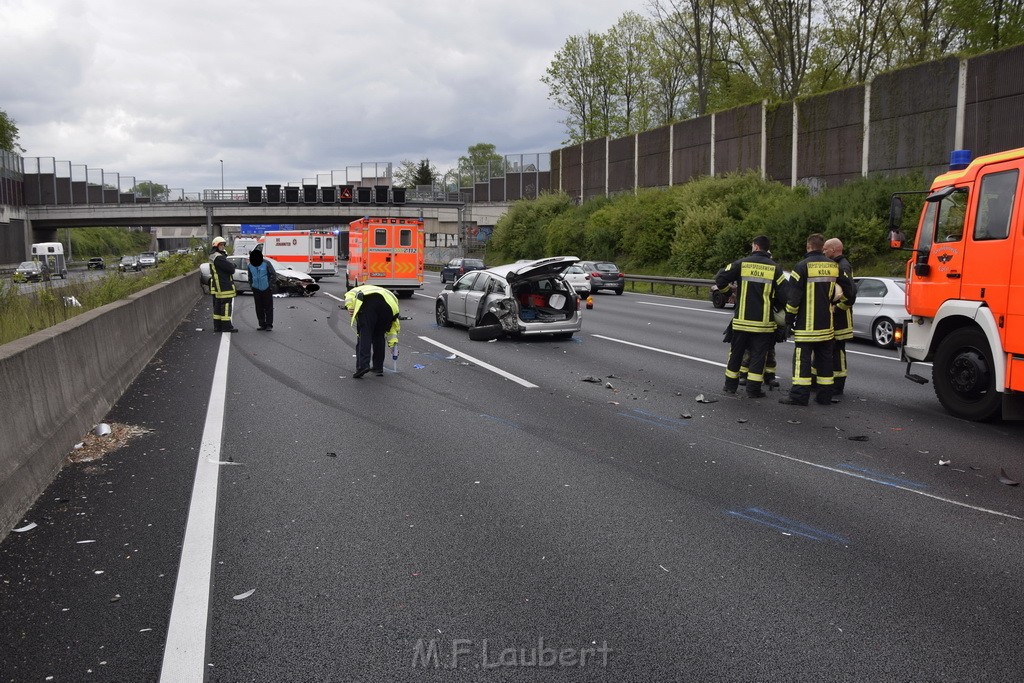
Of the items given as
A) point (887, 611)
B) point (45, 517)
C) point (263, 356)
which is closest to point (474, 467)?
point (45, 517)

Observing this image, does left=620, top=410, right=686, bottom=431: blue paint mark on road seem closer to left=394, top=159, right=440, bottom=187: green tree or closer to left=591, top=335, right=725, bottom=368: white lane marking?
left=591, top=335, right=725, bottom=368: white lane marking

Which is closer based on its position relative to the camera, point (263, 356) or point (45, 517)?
point (45, 517)

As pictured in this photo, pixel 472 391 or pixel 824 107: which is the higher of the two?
pixel 824 107

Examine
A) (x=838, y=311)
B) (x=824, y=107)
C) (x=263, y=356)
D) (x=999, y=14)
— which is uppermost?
(x=999, y=14)

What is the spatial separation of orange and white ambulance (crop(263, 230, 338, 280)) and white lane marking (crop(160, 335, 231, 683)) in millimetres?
37943

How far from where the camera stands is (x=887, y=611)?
4367 mm

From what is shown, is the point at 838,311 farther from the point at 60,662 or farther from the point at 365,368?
the point at 60,662

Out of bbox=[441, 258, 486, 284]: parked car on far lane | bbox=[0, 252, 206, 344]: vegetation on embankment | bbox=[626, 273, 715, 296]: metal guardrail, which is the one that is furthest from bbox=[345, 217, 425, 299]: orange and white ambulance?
bbox=[441, 258, 486, 284]: parked car on far lane

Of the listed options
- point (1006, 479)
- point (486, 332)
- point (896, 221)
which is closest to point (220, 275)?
point (486, 332)

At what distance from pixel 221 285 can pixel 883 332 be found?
42.6ft

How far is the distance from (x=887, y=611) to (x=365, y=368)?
876 centimetres

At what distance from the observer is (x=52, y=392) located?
7.20m

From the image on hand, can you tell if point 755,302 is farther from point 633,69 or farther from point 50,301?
point 633,69

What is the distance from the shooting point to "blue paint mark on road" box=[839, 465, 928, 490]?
6.73 m
